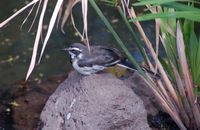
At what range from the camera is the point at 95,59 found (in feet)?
18.9

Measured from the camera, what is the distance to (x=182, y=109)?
18.3ft

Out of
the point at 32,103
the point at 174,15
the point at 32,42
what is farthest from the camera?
the point at 32,42

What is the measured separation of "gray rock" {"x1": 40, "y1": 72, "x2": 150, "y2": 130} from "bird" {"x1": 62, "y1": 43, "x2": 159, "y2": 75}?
0.09 meters

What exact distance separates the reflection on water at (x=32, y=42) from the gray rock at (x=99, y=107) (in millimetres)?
2231

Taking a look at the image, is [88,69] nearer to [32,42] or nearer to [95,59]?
[95,59]

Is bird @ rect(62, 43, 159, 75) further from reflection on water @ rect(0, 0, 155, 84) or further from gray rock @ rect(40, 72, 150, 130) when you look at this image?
reflection on water @ rect(0, 0, 155, 84)

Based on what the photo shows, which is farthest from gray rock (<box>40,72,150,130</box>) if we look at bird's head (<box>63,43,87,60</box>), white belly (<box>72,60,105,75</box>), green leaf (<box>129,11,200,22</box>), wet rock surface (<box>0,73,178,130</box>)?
green leaf (<box>129,11,200,22</box>)

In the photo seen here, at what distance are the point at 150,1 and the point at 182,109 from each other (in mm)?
1612

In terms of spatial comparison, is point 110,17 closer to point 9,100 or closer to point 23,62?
point 23,62

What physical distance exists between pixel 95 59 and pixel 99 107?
54 centimetres

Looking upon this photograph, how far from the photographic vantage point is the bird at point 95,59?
5.73 metres

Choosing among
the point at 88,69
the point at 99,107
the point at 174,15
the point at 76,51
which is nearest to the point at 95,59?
the point at 88,69

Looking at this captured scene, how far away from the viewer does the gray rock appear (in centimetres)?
550

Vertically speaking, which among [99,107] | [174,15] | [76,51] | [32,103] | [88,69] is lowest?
[32,103]
